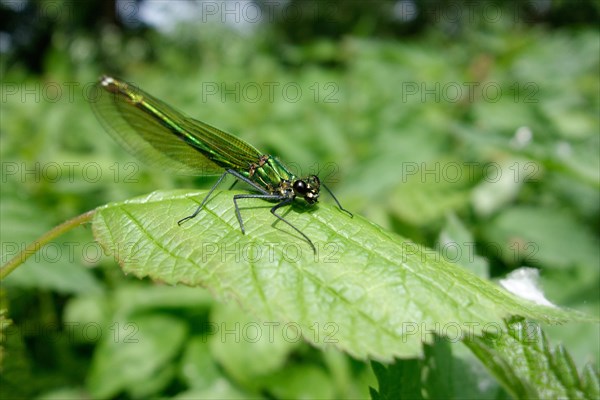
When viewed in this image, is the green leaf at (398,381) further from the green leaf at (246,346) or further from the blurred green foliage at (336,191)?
the green leaf at (246,346)

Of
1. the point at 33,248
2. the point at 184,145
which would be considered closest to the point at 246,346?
the point at 184,145

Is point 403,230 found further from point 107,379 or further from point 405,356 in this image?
point 405,356

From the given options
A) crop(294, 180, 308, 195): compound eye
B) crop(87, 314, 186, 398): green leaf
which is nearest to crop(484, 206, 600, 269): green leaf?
crop(294, 180, 308, 195): compound eye

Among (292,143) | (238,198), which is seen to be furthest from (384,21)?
(238,198)

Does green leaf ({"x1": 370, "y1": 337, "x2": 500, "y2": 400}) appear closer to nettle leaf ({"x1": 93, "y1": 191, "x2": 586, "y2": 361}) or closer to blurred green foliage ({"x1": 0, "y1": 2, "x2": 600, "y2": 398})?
blurred green foliage ({"x1": 0, "y1": 2, "x2": 600, "y2": 398})

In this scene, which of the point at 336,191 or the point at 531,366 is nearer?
the point at 531,366

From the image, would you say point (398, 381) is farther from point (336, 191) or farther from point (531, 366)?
point (336, 191)
